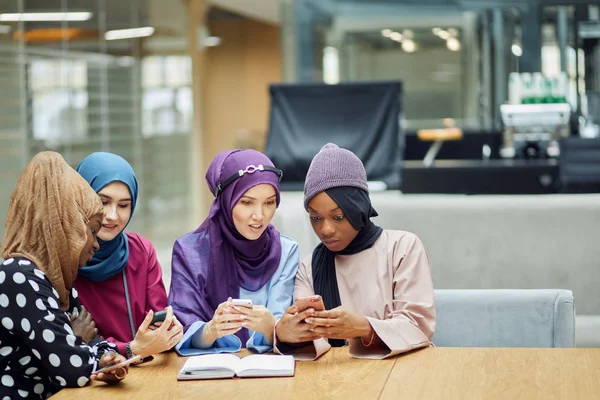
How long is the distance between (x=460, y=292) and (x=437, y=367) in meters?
0.77

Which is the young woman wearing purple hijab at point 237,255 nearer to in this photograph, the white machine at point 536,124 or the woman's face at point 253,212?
the woman's face at point 253,212

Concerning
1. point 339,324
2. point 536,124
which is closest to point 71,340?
point 339,324

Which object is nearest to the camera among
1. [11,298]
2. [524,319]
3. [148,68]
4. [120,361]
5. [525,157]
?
[11,298]

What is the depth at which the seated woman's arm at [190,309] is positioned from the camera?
2.68 meters

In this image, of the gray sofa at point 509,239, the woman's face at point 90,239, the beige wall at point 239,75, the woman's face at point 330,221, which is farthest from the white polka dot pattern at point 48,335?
the beige wall at point 239,75

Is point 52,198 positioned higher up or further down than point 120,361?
higher up

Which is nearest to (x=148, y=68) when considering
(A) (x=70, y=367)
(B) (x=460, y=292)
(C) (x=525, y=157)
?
(C) (x=525, y=157)

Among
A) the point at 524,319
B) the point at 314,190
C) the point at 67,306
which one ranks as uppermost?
the point at 314,190

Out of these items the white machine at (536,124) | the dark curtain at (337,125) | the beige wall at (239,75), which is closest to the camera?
the dark curtain at (337,125)

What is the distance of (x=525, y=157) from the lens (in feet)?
27.5

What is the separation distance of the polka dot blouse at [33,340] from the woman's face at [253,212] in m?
0.66

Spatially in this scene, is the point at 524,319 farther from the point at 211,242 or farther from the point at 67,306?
the point at 67,306

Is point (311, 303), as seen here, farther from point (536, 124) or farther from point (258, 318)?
point (536, 124)

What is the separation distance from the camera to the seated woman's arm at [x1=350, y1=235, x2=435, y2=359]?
8.45ft
